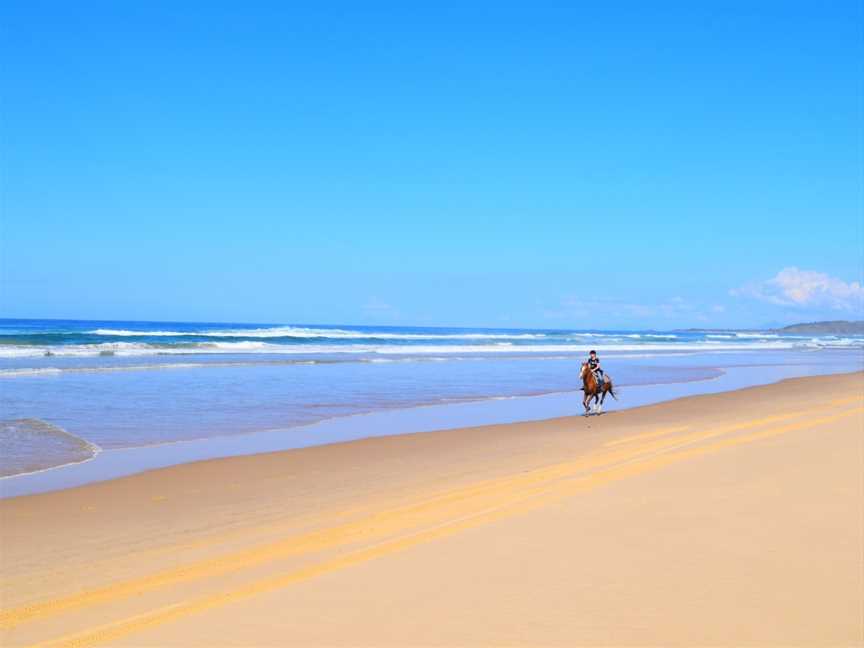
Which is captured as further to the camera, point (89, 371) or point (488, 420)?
point (89, 371)

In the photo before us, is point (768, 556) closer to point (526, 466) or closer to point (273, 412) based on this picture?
point (526, 466)

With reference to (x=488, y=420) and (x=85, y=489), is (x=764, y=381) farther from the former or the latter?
(x=85, y=489)

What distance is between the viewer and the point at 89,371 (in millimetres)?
26609

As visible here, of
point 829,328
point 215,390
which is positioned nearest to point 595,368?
point 215,390

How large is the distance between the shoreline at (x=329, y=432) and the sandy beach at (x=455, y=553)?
610mm

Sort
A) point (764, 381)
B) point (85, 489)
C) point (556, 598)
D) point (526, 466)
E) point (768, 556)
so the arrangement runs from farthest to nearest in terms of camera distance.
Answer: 1. point (764, 381)
2. point (526, 466)
3. point (85, 489)
4. point (768, 556)
5. point (556, 598)

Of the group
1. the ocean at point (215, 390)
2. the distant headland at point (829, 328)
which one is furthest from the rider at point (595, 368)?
the distant headland at point (829, 328)

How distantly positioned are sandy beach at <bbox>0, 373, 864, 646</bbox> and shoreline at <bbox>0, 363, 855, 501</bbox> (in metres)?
0.61

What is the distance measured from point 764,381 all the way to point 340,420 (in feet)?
60.9

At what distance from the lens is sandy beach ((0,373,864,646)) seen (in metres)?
4.49

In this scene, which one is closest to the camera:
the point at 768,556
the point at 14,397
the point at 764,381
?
the point at 768,556

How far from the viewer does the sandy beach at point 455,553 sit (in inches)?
177

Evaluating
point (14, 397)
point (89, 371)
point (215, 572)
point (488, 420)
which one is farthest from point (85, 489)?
point (89, 371)

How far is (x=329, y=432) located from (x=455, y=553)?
8.50 m
